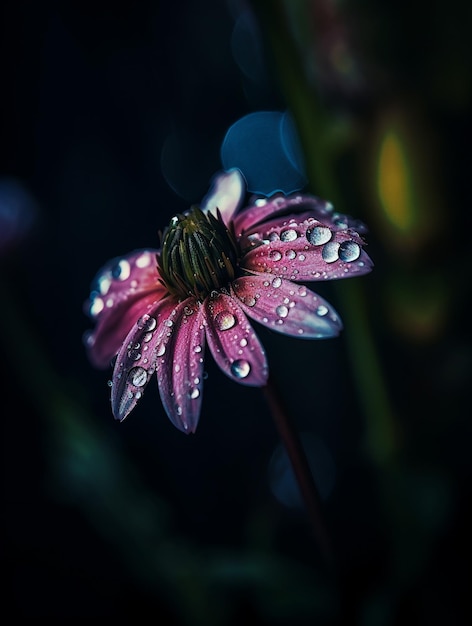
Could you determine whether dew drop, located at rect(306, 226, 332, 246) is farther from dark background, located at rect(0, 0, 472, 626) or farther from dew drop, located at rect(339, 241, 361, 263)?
dark background, located at rect(0, 0, 472, 626)

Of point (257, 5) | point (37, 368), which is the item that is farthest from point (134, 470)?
point (257, 5)

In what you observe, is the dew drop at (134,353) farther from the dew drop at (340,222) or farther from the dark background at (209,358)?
the dark background at (209,358)

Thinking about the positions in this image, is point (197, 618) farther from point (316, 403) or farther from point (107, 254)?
point (107, 254)

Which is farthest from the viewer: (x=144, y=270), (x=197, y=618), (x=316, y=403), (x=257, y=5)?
(x=316, y=403)

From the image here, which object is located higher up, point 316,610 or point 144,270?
point 144,270

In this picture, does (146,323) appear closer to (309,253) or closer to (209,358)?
(309,253)

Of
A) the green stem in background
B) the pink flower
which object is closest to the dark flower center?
the pink flower

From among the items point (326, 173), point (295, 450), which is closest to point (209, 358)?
point (326, 173)

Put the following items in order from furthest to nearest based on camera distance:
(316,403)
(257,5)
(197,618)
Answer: (316,403) → (197,618) → (257,5)
